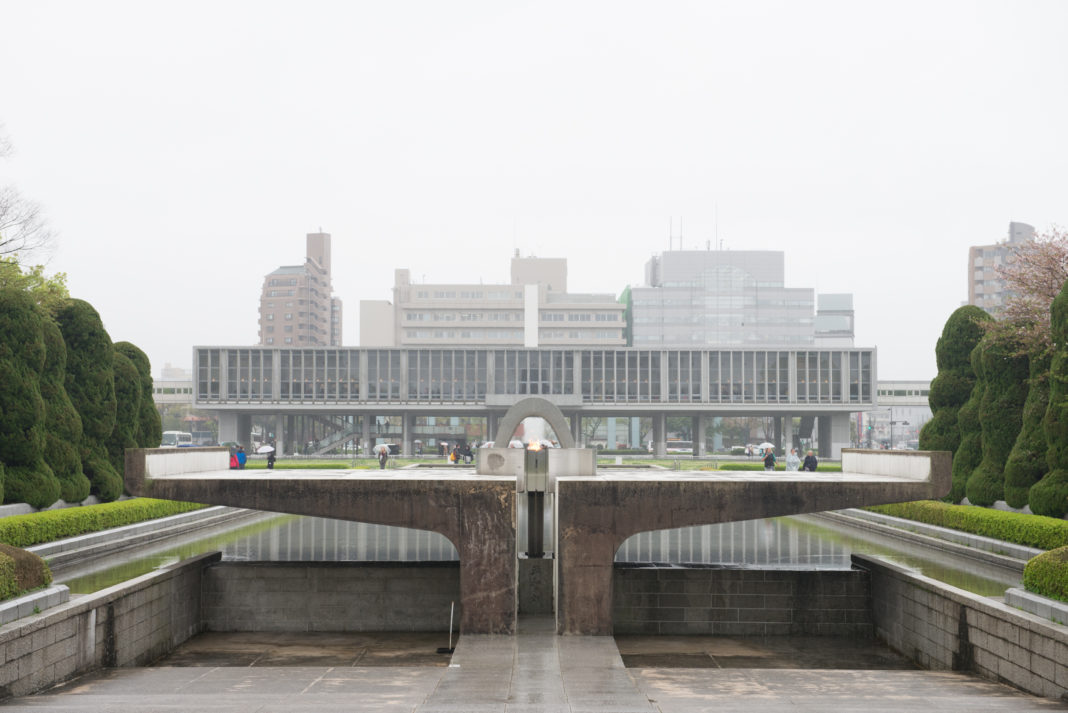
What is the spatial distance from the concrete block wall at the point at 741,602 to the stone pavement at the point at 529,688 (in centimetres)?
397

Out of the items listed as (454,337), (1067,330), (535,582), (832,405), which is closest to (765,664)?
(535,582)

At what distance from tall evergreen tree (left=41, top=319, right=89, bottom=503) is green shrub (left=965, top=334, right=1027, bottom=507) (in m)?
27.3

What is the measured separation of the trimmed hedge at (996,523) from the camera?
21.1m

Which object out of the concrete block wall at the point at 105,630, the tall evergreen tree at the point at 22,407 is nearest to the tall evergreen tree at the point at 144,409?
the tall evergreen tree at the point at 22,407

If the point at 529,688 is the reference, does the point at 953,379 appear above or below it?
above

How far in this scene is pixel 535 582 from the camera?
2136 cm

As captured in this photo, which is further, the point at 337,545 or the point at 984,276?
the point at 984,276

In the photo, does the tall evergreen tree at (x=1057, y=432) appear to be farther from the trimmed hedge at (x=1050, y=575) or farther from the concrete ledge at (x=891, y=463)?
the trimmed hedge at (x=1050, y=575)

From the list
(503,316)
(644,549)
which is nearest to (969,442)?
(644,549)

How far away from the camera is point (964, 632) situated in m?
16.5

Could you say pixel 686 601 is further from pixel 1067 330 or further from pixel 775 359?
pixel 775 359

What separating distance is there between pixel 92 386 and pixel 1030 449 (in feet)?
→ 94.8

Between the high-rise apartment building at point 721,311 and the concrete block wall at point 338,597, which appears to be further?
the high-rise apartment building at point 721,311

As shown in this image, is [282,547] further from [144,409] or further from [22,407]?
[144,409]
